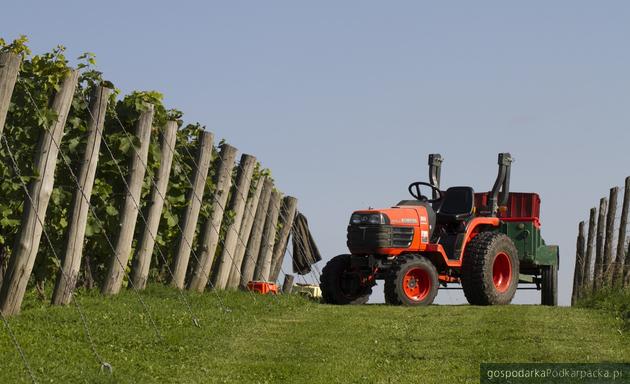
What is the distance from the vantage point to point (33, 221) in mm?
14094

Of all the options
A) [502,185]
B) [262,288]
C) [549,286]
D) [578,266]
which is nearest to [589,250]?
[578,266]

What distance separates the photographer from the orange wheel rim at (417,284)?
18.9m

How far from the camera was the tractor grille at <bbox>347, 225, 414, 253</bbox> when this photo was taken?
19078mm

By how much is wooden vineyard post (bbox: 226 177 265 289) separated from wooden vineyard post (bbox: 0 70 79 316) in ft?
28.0

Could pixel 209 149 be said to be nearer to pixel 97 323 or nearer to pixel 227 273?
pixel 227 273

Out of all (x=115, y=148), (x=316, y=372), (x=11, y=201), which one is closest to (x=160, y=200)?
(x=115, y=148)

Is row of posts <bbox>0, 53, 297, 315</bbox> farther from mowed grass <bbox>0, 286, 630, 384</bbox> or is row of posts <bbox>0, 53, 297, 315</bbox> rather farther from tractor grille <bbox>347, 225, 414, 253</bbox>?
tractor grille <bbox>347, 225, 414, 253</bbox>

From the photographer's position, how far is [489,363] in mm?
12070

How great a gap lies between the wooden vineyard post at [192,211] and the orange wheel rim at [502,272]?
502cm

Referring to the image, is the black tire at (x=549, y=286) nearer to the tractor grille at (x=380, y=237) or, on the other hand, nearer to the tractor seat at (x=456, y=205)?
the tractor seat at (x=456, y=205)

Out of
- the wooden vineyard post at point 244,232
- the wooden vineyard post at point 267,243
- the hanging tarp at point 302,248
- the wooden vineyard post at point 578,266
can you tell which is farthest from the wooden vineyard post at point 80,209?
the wooden vineyard post at point 578,266

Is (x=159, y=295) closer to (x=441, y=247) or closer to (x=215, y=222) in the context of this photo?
(x=215, y=222)

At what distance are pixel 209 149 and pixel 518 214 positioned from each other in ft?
18.3

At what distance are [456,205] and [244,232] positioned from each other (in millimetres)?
5746
